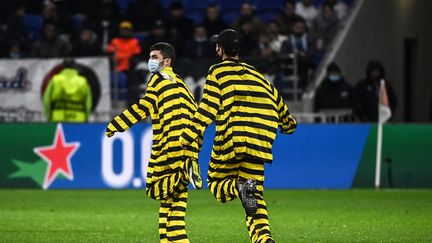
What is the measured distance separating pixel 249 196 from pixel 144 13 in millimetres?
17198

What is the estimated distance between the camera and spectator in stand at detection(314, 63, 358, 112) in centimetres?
2495

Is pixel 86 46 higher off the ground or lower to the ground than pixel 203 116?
higher

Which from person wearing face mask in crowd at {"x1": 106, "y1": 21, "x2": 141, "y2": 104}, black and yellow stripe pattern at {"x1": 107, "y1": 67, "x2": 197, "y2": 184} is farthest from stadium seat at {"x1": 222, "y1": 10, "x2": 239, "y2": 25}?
black and yellow stripe pattern at {"x1": 107, "y1": 67, "x2": 197, "y2": 184}

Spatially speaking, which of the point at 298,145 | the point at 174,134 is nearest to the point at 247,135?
the point at 174,134

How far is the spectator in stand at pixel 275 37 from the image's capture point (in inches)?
1052

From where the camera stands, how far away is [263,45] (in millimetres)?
26531

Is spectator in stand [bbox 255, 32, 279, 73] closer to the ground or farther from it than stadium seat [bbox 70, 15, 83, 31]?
closer to the ground

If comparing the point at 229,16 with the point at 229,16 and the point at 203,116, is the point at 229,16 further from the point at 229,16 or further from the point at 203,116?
the point at 203,116

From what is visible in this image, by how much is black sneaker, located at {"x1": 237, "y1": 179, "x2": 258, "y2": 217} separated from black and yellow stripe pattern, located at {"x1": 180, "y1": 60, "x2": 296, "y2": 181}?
11.9 inches

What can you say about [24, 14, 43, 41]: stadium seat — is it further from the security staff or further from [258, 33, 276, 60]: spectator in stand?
[258, 33, 276, 60]: spectator in stand

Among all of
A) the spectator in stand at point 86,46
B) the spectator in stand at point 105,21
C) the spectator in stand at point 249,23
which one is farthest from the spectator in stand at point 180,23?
the spectator in stand at point 86,46

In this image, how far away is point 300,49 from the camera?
86.4 feet

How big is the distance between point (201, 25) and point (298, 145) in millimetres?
5379


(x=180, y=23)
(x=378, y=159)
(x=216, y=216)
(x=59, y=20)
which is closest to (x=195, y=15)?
(x=180, y=23)
